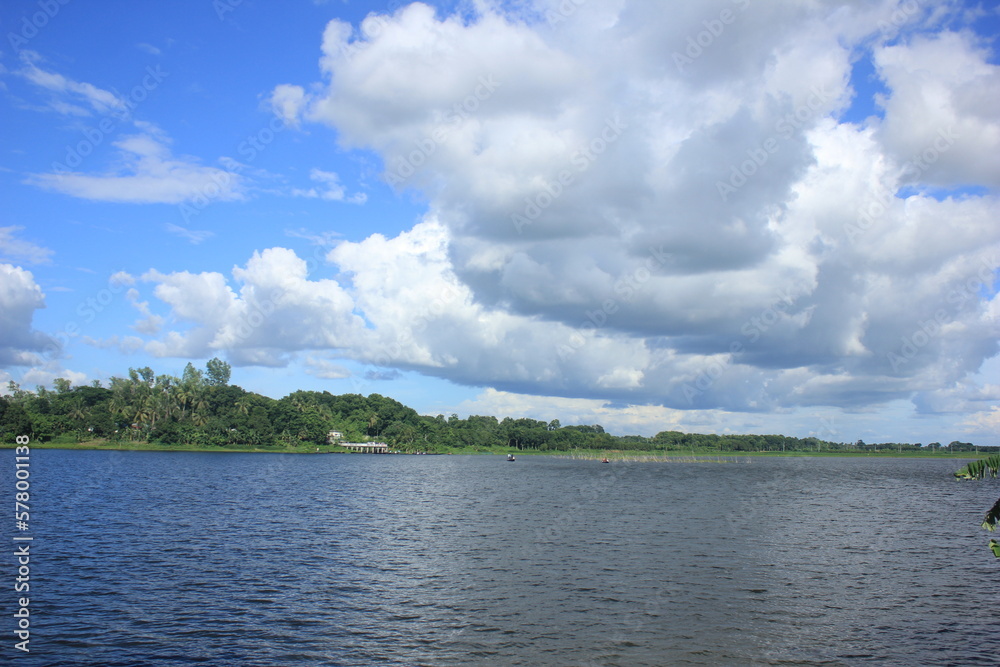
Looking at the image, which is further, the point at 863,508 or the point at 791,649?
the point at 863,508

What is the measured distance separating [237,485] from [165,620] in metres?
78.4

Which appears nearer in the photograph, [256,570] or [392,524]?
[256,570]

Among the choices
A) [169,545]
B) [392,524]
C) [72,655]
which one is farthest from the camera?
[392,524]

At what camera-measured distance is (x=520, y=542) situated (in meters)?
52.3

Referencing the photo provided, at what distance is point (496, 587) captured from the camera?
37562 mm

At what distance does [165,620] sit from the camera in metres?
30.0

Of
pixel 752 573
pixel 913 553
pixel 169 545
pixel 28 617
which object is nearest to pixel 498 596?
pixel 752 573

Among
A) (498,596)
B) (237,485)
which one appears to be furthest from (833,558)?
(237,485)

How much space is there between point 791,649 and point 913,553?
31293mm

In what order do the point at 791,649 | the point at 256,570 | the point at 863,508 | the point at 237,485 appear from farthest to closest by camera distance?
the point at 237,485 → the point at 863,508 → the point at 256,570 → the point at 791,649

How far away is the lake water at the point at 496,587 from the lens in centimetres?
2752

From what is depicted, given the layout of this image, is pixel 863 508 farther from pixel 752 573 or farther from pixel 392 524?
pixel 392 524

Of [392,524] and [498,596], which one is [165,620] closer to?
[498,596]

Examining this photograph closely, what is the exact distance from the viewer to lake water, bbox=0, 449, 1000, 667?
27.5 metres
